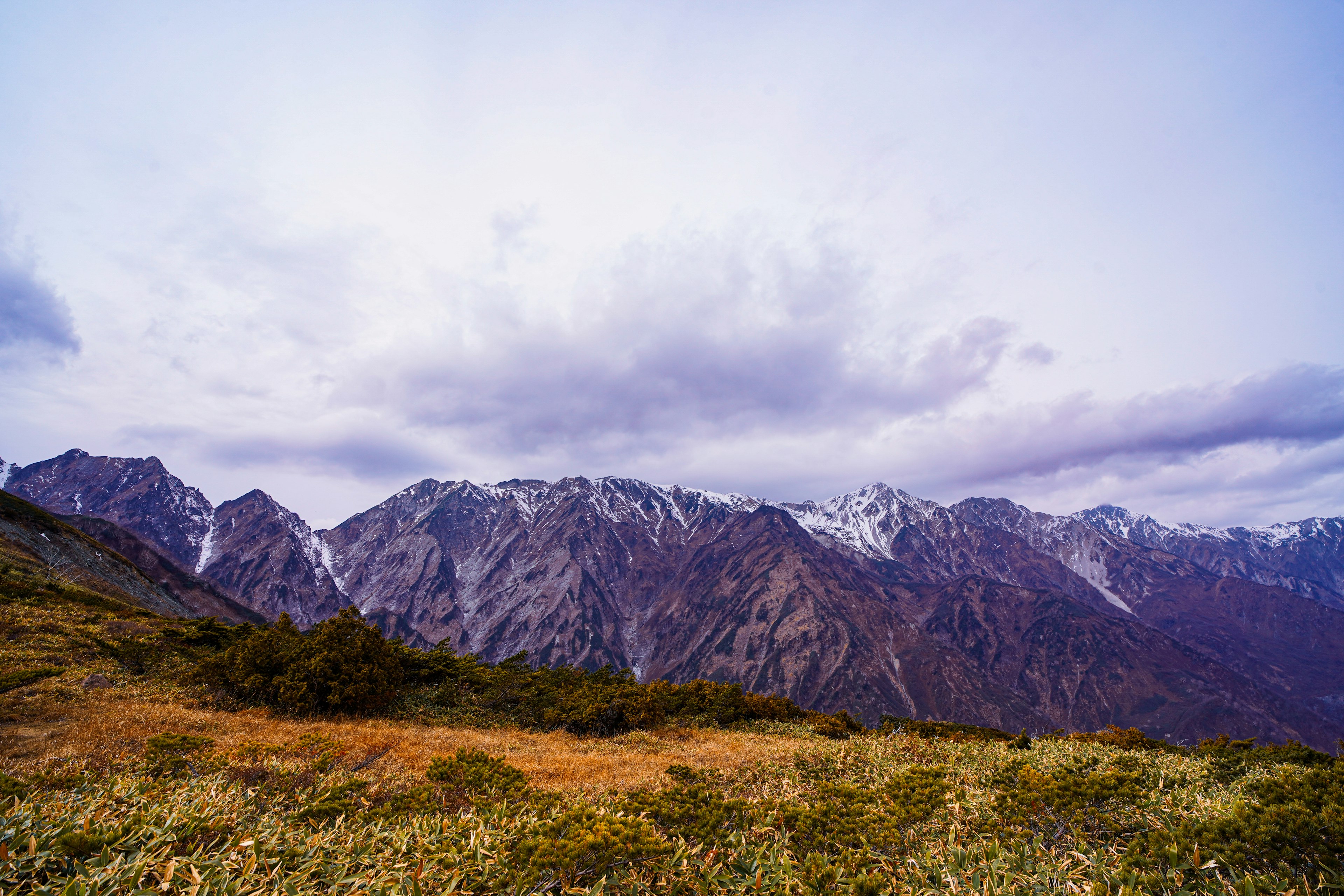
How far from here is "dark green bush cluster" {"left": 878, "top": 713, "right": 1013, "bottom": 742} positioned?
2522 centimetres

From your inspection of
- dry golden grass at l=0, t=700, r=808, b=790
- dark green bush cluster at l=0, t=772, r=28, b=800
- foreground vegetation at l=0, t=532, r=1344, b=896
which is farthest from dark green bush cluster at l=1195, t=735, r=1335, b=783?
dark green bush cluster at l=0, t=772, r=28, b=800

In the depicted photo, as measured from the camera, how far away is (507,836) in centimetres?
728

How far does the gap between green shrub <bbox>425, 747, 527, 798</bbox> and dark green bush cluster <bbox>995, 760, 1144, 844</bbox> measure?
10121mm

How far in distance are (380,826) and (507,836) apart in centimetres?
251

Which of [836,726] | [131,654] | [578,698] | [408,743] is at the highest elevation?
[131,654]

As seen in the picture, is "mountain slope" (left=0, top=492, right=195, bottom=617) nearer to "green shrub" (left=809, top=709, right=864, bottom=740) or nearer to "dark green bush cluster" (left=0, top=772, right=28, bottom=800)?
"dark green bush cluster" (left=0, top=772, right=28, bottom=800)

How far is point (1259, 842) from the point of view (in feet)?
21.8

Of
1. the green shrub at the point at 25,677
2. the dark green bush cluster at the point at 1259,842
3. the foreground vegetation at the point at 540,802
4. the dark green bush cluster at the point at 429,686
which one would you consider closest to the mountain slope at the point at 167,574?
the dark green bush cluster at the point at 429,686

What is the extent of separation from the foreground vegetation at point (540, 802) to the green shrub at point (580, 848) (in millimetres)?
43

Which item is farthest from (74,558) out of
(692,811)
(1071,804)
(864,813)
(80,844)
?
(1071,804)

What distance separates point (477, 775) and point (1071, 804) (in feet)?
40.3

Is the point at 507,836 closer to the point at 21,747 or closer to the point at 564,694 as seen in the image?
the point at 21,747

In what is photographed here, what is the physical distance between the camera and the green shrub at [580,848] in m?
6.37

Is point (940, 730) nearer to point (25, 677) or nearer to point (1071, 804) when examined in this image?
point (1071, 804)
